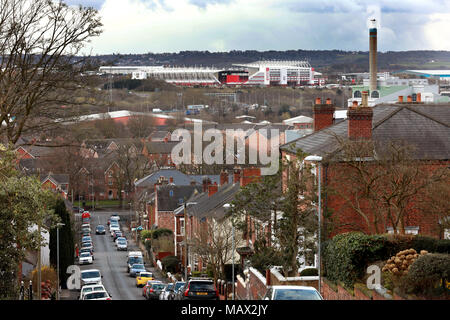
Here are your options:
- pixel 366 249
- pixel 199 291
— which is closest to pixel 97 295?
pixel 199 291

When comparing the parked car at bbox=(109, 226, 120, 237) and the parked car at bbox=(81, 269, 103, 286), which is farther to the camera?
the parked car at bbox=(109, 226, 120, 237)

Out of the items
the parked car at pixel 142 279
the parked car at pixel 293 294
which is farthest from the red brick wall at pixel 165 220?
the parked car at pixel 293 294

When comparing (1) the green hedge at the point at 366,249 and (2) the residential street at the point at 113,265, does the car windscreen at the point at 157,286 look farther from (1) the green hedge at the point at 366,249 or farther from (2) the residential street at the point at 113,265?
(1) the green hedge at the point at 366,249

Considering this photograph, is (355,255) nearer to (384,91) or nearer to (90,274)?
(90,274)

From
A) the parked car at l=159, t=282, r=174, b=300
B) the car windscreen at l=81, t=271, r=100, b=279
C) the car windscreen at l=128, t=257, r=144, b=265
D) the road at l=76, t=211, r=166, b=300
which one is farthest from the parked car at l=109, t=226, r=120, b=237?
the parked car at l=159, t=282, r=174, b=300

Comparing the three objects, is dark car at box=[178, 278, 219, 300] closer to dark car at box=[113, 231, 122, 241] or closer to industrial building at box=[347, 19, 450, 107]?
dark car at box=[113, 231, 122, 241]

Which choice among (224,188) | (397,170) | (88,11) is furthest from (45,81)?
(224,188)

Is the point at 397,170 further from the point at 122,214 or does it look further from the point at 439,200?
the point at 122,214
